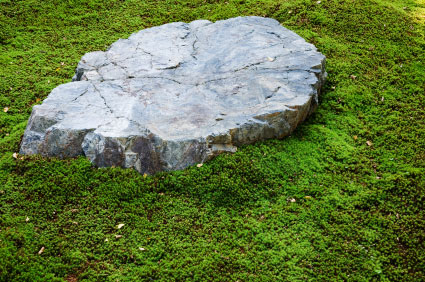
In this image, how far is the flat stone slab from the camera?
619cm

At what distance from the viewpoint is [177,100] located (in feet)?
22.5

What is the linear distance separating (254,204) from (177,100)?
244 centimetres

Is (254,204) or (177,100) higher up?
(177,100)

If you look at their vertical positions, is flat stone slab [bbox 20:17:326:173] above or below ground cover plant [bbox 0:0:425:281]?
above

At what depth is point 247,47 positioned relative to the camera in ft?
26.7

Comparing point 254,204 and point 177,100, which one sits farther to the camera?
point 177,100

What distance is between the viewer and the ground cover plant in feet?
16.3

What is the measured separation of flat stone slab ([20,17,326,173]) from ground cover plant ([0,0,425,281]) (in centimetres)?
30

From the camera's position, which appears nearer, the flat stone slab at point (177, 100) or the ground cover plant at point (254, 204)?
the ground cover plant at point (254, 204)

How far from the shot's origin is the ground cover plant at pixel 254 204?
496 centimetres

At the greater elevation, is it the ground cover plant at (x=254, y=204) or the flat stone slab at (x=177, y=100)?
the flat stone slab at (x=177, y=100)

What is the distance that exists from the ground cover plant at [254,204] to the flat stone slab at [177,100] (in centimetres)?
30

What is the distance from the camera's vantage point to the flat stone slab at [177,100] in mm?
6188

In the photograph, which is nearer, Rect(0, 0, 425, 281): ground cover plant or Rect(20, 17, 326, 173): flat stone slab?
Rect(0, 0, 425, 281): ground cover plant
